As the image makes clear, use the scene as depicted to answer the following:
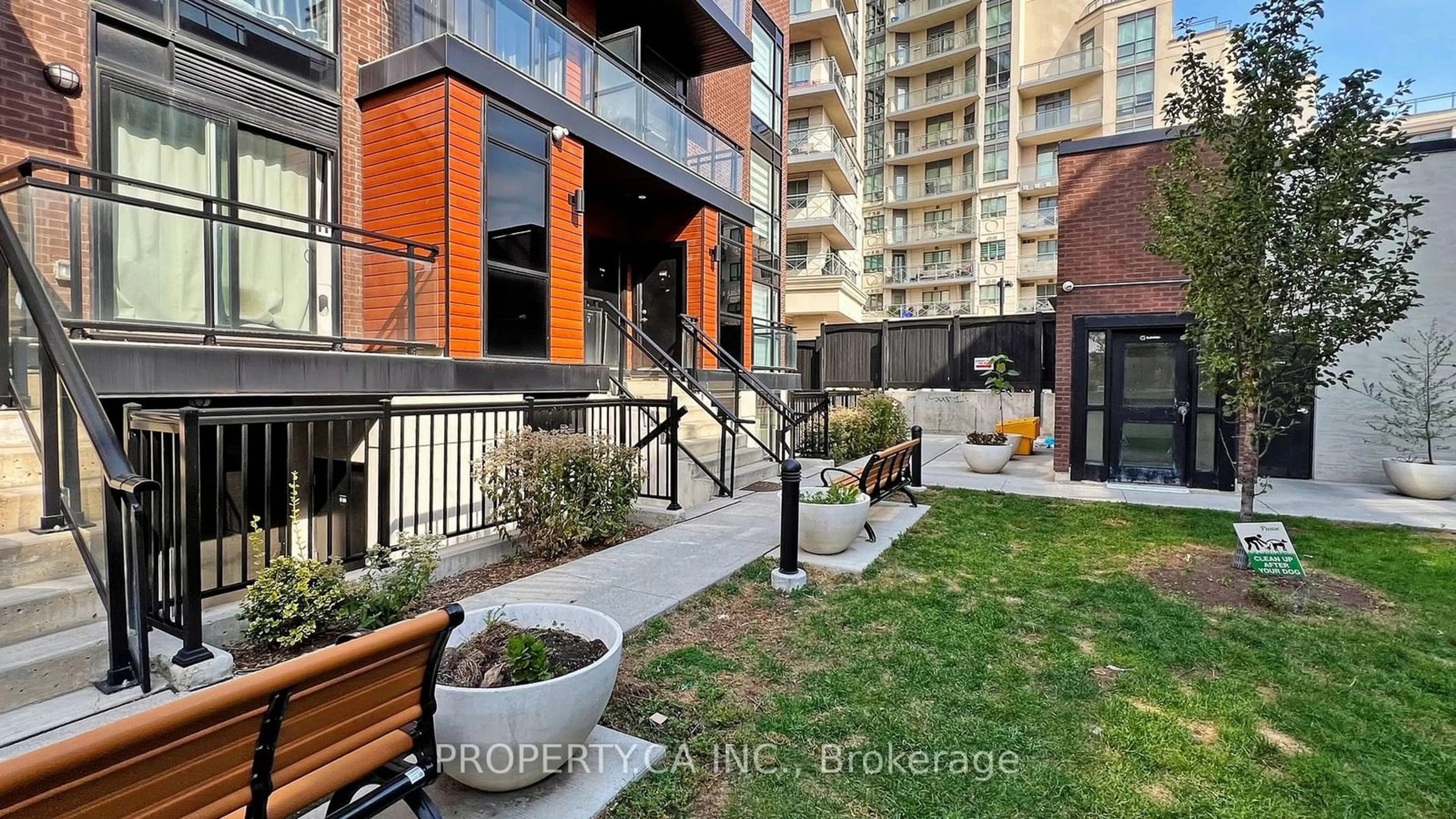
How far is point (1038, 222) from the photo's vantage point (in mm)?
37344

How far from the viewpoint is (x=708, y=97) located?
1577cm

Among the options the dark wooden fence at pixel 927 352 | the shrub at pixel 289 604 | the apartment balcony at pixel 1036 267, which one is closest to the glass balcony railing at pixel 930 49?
the apartment balcony at pixel 1036 267

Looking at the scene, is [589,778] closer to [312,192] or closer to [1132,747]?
[1132,747]

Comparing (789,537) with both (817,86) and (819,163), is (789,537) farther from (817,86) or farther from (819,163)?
(817,86)

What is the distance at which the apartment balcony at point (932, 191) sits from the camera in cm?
3922

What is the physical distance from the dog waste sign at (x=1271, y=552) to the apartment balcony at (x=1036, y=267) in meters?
35.5

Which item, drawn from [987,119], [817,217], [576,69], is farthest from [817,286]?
[576,69]

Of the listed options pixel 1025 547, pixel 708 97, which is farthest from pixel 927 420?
pixel 1025 547

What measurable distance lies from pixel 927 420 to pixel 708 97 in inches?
435

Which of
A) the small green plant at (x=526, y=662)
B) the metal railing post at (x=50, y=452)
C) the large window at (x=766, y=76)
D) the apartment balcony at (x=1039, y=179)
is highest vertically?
the apartment balcony at (x=1039, y=179)

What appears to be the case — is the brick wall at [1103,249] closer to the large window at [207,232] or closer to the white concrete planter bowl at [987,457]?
the white concrete planter bowl at [987,457]

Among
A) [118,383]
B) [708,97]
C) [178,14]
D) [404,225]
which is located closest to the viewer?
[118,383]

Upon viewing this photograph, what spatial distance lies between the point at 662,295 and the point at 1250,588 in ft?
32.2

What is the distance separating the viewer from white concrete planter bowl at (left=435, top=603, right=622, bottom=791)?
7.70 feet
